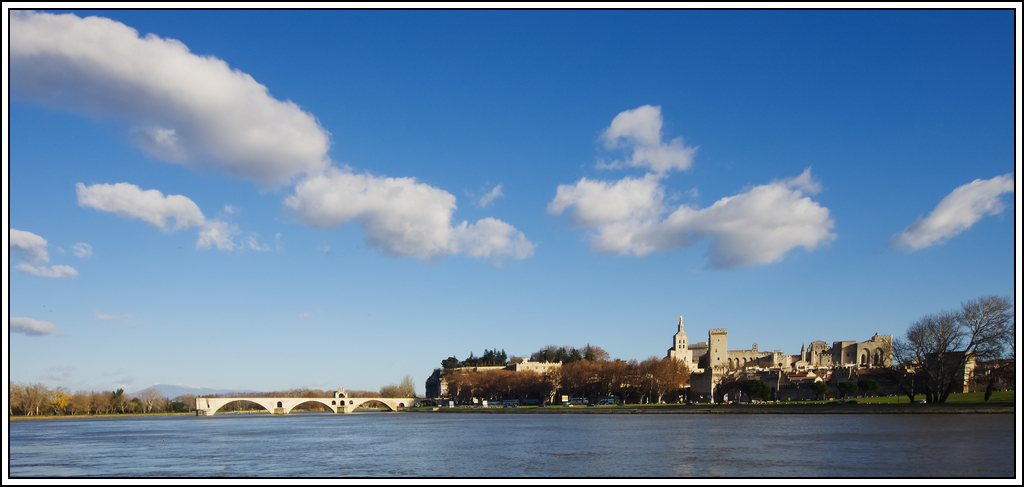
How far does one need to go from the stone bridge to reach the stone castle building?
6211 cm

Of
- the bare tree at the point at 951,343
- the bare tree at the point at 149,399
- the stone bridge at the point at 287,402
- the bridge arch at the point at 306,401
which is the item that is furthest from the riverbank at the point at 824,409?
the bare tree at the point at 149,399

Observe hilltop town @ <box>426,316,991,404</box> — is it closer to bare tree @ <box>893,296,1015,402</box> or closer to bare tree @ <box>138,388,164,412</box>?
bare tree @ <box>893,296,1015,402</box>

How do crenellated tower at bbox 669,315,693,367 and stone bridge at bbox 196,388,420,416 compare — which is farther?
crenellated tower at bbox 669,315,693,367

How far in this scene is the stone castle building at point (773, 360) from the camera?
135750 millimetres

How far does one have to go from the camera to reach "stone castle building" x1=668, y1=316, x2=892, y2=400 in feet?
445

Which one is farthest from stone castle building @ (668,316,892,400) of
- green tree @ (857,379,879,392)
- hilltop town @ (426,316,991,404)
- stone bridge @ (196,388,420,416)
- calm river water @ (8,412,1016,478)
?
calm river water @ (8,412,1016,478)

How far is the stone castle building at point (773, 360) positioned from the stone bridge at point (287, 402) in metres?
62.1

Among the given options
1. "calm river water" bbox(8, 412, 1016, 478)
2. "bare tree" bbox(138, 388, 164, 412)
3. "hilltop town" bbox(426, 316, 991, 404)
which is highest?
"calm river water" bbox(8, 412, 1016, 478)

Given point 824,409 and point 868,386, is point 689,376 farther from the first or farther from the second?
point 824,409

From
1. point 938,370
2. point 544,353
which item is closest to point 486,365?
point 544,353

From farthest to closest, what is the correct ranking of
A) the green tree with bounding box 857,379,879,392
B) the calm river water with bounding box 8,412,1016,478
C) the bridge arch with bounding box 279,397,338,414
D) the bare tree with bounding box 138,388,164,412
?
1. the bare tree with bounding box 138,388,164,412
2. the bridge arch with bounding box 279,397,338,414
3. the green tree with bounding box 857,379,879,392
4. the calm river water with bounding box 8,412,1016,478

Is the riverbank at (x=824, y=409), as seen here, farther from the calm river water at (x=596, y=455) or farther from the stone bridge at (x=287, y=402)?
the stone bridge at (x=287, y=402)

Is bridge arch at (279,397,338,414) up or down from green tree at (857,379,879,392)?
down

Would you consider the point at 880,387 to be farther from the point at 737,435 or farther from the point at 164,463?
the point at 164,463
